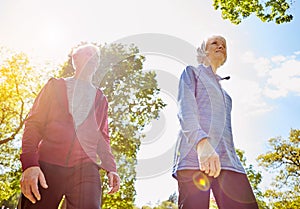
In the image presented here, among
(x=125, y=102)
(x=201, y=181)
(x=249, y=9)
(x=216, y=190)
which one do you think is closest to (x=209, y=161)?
(x=201, y=181)

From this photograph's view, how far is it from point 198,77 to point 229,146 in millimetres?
615

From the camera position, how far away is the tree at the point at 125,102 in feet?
60.1

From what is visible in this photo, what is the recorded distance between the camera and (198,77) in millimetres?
2812

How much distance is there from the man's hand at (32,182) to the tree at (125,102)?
15397mm

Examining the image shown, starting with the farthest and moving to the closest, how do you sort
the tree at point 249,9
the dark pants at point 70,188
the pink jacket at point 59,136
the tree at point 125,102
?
1. the tree at point 125,102
2. the tree at point 249,9
3. the pink jacket at point 59,136
4. the dark pants at point 70,188

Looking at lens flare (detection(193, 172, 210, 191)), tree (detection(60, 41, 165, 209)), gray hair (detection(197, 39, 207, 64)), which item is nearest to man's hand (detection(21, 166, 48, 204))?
lens flare (detection(193, 172, 210, 191))

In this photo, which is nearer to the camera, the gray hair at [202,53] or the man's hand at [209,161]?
the man's hand at [209,161]

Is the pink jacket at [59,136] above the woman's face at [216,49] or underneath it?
underneath

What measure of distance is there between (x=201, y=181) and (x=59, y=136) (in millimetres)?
1267

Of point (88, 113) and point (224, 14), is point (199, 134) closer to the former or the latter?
point (88, 113)

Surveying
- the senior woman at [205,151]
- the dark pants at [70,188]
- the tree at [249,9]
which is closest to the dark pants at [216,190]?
the senior woman at [205,151]

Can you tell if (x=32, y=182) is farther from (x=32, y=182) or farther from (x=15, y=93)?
(x=15, y=93)

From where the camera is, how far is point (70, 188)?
2.77m

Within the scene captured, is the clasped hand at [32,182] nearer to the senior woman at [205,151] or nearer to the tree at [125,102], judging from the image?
the senior woman at [205,151]
